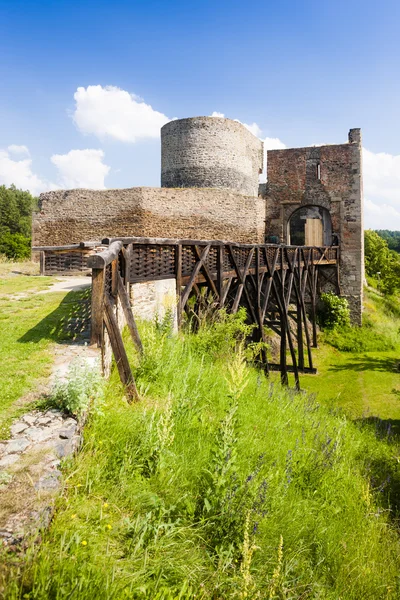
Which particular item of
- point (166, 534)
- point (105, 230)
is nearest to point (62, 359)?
point (166, 534)

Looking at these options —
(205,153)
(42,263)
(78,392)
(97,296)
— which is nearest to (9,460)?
(78,392)

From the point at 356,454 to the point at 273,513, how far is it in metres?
2.53

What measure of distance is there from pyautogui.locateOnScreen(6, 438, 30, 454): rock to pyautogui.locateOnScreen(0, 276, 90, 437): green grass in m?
0.14

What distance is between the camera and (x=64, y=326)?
4.86 metres

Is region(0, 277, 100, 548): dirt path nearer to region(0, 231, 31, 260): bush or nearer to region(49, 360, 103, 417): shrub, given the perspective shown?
region(49, 360, 103, 417): shrub

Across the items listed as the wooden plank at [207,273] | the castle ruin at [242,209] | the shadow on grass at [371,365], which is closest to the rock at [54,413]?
the wooden plank at [207,273]

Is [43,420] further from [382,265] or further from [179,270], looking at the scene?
[382,265]

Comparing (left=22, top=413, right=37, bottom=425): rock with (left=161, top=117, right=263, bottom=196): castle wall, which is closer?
(left=22, top=413, right=37, bottom=425): rock

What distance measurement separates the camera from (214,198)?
19.0 metres

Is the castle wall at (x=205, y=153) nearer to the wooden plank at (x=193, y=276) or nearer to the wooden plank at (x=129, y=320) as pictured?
the wooden plank at (x=193, y=276)

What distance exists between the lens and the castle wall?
2258cm

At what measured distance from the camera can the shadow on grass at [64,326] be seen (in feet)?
14.2

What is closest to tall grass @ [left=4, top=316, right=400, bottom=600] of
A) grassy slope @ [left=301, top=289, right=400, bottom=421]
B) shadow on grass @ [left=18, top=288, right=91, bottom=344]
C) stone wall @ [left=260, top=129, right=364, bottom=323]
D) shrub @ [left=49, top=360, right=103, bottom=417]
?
shrub @ [left=49, top=360, right=103, bottom=417]

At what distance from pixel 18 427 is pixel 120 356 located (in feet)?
3.97
